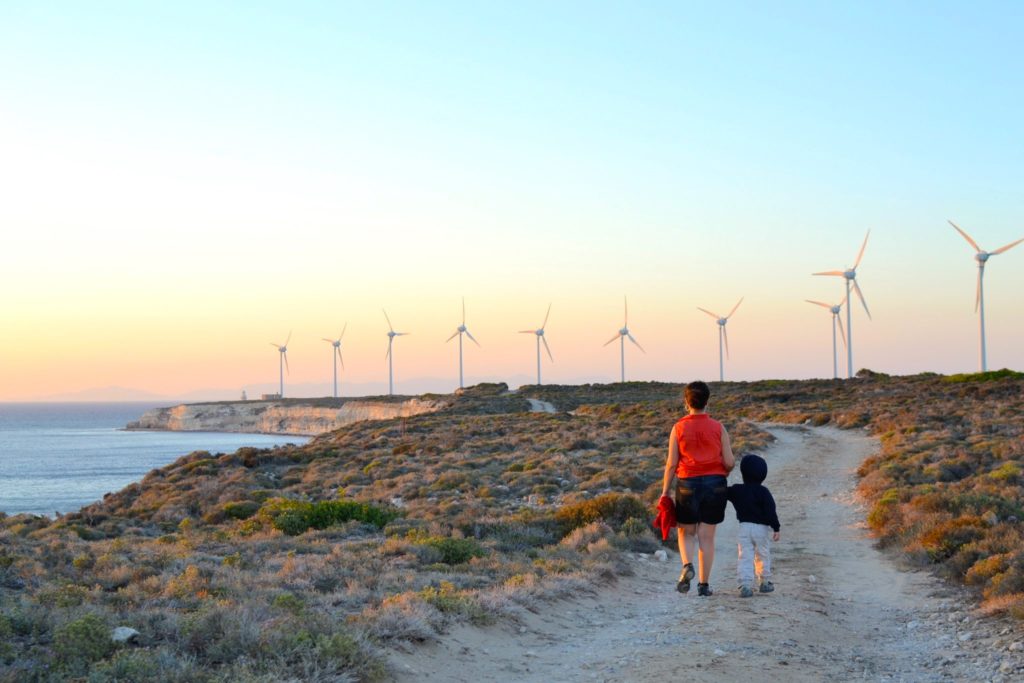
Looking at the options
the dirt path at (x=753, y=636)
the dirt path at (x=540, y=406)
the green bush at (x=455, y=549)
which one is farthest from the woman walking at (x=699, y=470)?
the dirt path at (x=540, y=406)

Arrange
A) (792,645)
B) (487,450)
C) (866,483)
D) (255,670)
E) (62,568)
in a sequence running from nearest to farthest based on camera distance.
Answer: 1. (255,670)
2. (792,645)
3. (62,568)
4. (866,483)
5. (487,450)

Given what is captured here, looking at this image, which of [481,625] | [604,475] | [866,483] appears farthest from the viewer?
[604,475]

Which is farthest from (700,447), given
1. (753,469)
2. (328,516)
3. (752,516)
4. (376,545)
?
(328,516)

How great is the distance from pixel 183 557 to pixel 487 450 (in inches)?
986

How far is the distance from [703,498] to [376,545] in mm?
7386

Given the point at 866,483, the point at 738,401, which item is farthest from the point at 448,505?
the point at 738,401

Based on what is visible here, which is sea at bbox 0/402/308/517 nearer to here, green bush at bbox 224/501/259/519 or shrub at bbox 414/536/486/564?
green bush at bbox 224/501/259/519

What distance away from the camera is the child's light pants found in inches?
417

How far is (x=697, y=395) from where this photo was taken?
10.2m

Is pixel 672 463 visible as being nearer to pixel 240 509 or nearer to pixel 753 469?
pixel 753 469

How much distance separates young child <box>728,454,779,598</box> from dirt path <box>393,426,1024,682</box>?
382 millimetres

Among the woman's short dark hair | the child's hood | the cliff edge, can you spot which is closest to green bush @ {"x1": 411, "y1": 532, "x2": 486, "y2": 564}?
the child's hood

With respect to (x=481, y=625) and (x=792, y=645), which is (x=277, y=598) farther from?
(x=792, y=645)

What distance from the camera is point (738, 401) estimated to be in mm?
66375
